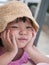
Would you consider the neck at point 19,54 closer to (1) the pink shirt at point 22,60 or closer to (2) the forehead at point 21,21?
(1) the pink shirt at point 22,60

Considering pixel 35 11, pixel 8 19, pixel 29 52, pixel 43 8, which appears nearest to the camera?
pixel 8 19

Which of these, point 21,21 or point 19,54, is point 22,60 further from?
point 21,21

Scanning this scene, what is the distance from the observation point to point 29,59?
2.98 feet

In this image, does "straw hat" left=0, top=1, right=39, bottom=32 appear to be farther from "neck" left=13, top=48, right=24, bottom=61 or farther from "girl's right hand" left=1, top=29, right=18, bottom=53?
"neck" left=13, top=48, right=24, bottom=61

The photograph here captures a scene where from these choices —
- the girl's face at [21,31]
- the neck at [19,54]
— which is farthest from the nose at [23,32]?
the neck at [19,54]

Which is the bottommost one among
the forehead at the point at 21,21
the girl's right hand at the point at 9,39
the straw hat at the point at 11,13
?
the girl's right hand at the point at 9,39

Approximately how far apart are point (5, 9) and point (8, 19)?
0.05m

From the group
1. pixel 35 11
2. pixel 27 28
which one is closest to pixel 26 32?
pixel 27 28

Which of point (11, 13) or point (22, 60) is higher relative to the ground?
point (11, 13)

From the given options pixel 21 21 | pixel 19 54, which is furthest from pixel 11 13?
pixel 19 54

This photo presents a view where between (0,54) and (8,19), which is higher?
(8,19)

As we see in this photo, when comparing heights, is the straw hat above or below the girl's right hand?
above

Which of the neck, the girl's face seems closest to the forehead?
the girl's face

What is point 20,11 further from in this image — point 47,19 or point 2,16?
point 47,19
